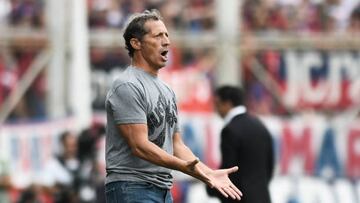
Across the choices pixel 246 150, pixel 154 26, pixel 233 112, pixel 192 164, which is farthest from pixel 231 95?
pixel 192 164

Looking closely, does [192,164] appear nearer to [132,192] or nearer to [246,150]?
[132,192]

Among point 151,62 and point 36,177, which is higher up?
point 151,62

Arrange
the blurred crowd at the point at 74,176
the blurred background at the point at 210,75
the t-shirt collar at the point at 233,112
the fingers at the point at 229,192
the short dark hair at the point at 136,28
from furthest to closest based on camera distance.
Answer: the blurred background at the point at 210,75
the blurred crowd at the point at 74,176
the t-shirt collar at the point at 233,112
the short dark hair at the point at 136,28
the fingers at the point at 229,192

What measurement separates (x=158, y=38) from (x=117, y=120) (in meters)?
0.56

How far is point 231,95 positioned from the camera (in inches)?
464

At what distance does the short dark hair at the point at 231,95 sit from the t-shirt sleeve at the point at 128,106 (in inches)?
122

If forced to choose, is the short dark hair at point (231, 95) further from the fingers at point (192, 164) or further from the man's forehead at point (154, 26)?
the fingers at point (192, 164)

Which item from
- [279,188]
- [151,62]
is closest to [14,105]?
[279,188]

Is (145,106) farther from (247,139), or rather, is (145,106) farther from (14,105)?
(14,105)

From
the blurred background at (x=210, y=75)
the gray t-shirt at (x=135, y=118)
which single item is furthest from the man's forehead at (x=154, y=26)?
the blurred background at (x=210, y=75)

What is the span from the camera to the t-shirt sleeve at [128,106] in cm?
864

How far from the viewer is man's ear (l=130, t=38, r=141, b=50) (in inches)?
348

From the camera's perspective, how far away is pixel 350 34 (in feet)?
70.9

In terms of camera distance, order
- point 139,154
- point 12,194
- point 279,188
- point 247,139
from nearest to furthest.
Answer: point 139,154 < point 247,139 < point 12,194 < point 279,188
